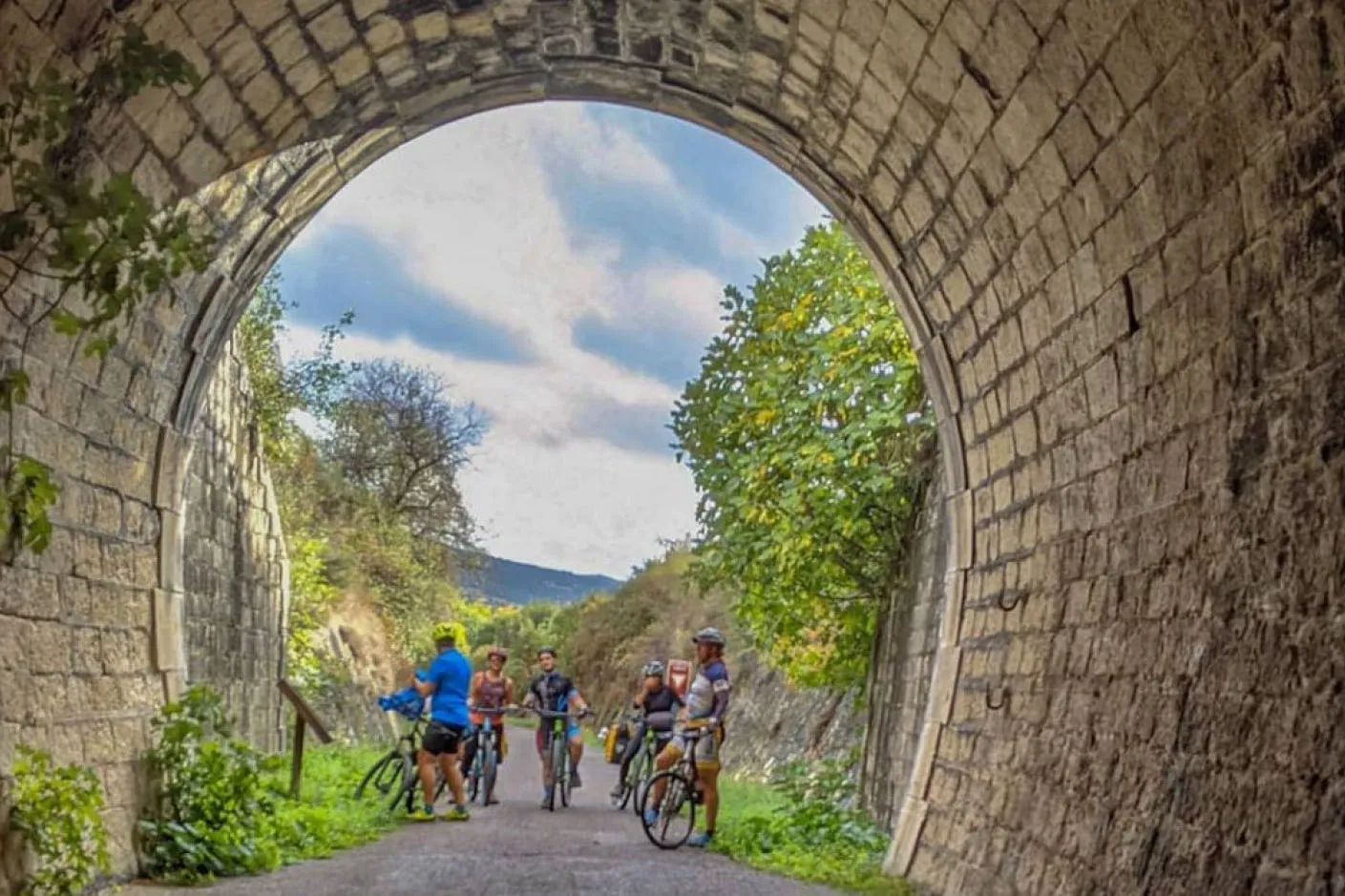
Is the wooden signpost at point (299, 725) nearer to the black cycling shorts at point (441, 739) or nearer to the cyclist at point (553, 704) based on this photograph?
the black cycling shorts at point (441, 739)

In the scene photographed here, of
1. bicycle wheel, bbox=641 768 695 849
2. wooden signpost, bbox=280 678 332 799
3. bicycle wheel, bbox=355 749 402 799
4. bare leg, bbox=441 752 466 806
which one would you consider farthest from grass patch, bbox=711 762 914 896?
wooden signpost, bbox=280 678 332 799

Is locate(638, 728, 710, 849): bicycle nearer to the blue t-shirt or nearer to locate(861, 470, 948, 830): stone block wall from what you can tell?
locate(861, 470, 948, 830): stone block wall

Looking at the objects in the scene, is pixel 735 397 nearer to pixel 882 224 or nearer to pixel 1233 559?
pixel 882 224

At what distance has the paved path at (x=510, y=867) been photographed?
23.9 feet

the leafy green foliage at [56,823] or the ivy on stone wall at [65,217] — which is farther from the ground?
the ivy on stone wall at [65,217]

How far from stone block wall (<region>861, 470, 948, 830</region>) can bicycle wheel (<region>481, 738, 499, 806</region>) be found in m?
3.32

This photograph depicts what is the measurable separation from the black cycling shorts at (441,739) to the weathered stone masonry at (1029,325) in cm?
302

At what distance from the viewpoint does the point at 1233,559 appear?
4.51 metres

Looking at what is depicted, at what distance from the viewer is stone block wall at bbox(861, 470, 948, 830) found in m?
10.1

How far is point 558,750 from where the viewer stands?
13.5m

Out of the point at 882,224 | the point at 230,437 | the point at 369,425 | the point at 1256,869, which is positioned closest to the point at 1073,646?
the point at 1256,869

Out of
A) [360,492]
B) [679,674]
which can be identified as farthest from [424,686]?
[360,492]

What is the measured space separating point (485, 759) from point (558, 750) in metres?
0.68

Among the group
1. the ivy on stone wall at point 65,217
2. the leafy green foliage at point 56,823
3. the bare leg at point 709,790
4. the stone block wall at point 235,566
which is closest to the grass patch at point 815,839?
the bare leg at point 709,790
